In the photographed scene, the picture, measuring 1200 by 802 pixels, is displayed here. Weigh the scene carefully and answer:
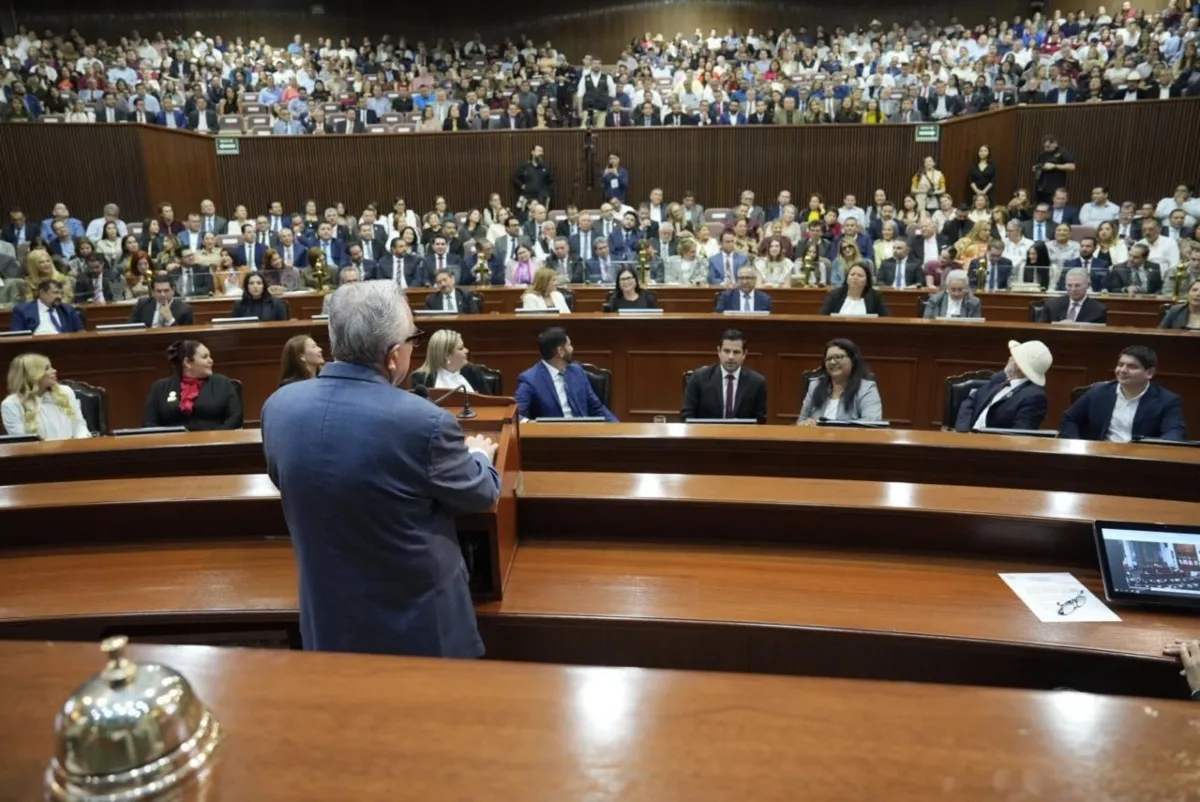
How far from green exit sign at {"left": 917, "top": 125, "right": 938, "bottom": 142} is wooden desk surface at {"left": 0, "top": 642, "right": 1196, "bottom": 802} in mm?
13353

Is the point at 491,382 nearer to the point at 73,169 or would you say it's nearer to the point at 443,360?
the point at 443,360

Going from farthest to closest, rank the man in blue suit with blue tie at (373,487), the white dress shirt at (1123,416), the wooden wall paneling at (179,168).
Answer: the wooden wall paneling at (179,168) < the white dress shirt at (1123,416) < the man in blue suit with blue tie at (373,487)

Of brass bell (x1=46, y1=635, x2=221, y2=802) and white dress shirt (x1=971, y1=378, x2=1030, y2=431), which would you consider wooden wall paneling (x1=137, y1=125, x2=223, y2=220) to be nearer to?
white dress shirt (x1=971, y1=378, x2=1030, y2=431)

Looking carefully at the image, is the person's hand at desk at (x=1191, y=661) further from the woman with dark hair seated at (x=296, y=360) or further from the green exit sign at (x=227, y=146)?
the green exit sign at (x=227, y=146)

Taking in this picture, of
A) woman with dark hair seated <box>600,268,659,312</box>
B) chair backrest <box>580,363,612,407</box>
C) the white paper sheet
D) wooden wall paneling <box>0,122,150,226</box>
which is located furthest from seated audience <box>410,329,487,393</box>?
wooden wall paneling <box>0,122,150,226</box>

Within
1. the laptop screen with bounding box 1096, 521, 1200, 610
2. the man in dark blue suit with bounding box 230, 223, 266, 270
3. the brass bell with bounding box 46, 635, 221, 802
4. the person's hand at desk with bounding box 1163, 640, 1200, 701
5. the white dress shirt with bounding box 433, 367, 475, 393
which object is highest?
the man in dark blue suit with bounding box 230, 223, 266, 270

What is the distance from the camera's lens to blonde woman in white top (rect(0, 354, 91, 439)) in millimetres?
4289

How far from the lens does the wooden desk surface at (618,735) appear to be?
782mm

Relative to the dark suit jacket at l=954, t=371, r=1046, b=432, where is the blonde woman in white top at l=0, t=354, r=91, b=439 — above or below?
above

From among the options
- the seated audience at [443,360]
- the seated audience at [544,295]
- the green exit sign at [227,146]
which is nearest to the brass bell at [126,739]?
the seated audience at [443,360]

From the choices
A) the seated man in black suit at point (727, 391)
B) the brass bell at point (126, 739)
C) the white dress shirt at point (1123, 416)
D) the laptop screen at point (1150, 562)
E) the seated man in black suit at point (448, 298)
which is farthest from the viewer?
the seated man in black suit at point (448, 298)

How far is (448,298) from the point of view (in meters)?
7.83

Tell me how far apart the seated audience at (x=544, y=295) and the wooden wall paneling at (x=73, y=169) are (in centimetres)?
797

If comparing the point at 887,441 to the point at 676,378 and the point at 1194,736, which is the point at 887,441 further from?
the point at 676,378
